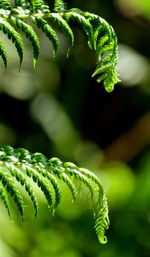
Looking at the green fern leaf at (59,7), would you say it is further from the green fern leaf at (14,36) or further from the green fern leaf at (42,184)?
the green fern leaf at (42,184)

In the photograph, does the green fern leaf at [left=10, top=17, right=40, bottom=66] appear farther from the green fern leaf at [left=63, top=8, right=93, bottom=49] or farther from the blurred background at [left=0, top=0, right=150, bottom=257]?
the blurred background at [left=0, top=0, right=150, bottom=257]

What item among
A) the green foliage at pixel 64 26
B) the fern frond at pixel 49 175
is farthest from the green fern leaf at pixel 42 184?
the green foliage at pixel 64 26

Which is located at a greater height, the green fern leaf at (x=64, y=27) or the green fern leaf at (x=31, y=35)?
the green fern leaf at (x=64, y=27)

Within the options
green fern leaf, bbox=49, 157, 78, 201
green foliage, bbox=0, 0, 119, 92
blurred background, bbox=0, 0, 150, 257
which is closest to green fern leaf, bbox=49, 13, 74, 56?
green foliage, bbox=0, 0, 119, 92

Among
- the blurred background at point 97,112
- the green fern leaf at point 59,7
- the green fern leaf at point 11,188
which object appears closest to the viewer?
the green fern leaf at point 11,188

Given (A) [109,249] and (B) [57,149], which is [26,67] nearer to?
(B) [57,149]

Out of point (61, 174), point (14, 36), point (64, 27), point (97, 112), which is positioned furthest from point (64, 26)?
point (97, 112)

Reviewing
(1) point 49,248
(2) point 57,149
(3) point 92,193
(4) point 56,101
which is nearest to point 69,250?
(1) point 49,248

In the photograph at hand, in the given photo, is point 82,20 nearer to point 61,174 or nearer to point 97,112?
point 61,174

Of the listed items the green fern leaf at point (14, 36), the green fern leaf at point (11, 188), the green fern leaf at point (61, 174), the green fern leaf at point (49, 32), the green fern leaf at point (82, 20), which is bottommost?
the green fern leaf at point (11, 188)
